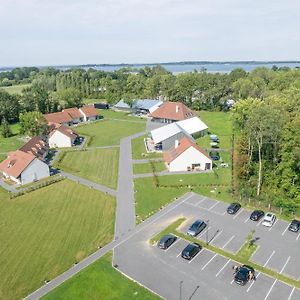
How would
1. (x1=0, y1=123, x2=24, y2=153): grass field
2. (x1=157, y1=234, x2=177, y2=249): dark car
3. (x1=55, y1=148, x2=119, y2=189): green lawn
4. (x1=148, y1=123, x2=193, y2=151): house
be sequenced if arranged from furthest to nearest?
(x1=0, y1=123, x2=24, y2=153): grass field
(x1=148, y1=123, x2=193, y2=151): house
(x1=55, y1=148, x2=119, y2=189): green lawn
(x1=157, y1=234, x2=177, y2=249): dark car

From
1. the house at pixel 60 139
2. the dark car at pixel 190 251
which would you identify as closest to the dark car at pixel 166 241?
the dark car at pixel 190 251

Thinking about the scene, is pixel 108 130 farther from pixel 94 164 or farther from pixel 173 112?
pixel 94 164

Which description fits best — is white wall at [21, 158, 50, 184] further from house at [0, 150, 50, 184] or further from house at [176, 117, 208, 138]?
house at [176, 117, 208, 138]

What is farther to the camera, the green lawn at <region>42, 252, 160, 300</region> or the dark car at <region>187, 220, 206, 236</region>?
the dark car at <region>187, 220, 206, 236</region>

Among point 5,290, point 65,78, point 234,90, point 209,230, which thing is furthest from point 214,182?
point 65,78

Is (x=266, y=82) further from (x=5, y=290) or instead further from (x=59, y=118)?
(x=5, y=290)

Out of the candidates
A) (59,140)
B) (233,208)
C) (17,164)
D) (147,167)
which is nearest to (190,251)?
(233,208)

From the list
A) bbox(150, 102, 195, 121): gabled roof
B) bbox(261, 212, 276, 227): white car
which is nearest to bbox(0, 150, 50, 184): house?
bbox(261, 212, 276, 227): white car
